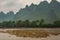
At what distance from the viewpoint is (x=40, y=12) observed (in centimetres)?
324

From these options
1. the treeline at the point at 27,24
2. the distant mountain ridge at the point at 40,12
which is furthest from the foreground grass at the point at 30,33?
the distant mountain ridge at the point at 40,12

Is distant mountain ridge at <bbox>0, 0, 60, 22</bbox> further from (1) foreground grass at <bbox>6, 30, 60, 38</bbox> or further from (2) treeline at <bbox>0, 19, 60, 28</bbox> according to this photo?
(1) foreground grass at <bbox>6, 30, 60, 38</bbox>

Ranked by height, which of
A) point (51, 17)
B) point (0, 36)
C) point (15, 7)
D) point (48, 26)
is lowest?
point (0, 36)

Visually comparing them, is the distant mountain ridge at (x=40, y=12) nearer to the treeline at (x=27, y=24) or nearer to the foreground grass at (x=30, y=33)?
the treeline at (x=27, y=24)

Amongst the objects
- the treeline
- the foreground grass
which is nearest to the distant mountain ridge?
the treeline

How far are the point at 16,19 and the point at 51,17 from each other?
80 centimetres

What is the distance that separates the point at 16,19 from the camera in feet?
10.9

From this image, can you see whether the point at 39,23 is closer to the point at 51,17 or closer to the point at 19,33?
the point at 51,17

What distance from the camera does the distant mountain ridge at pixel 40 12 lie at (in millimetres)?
3200

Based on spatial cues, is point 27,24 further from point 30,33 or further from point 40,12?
point 40,12

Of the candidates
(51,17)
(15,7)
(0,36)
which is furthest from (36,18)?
(0,36)

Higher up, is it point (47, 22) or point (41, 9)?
point (41, 9)

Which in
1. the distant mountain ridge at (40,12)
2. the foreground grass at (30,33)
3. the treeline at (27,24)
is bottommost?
the foreground grass at (30,33)

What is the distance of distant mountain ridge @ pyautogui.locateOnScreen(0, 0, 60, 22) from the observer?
3200 millimetres
